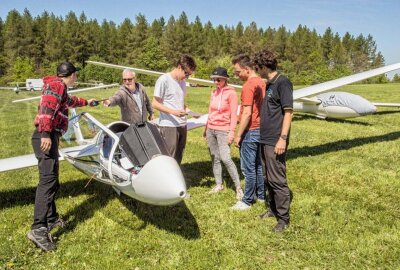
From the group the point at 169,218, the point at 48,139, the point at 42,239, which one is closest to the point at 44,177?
the point at 48,139

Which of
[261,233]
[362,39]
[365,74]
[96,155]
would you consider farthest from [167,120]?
[362,39]

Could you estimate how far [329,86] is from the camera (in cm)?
894

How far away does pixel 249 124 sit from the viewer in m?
5.31

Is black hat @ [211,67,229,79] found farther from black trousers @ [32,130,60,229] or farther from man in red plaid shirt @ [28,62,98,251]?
black trousers @ [32,130,60,229]

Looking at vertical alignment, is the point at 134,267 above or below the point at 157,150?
below

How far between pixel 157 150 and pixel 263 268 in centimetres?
186

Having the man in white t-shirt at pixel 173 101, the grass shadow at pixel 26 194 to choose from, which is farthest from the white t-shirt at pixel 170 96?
the grass shadow at pixel 26 194

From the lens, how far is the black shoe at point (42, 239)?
14.4ft

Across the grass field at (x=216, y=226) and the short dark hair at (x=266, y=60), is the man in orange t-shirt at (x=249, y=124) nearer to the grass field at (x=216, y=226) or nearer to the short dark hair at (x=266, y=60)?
the grass field at (x=216, y=226)

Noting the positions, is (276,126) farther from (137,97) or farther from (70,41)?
(70,41)

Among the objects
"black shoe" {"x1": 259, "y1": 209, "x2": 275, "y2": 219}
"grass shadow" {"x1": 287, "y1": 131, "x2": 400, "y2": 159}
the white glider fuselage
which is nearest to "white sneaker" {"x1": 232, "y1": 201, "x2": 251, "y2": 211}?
"black shoe" {"x1": 259, "y1": 209, "x2": 275, "y2": 219}

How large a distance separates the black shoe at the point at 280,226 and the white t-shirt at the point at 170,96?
2135mm

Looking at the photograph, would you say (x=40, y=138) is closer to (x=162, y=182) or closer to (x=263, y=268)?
(x=162, y=182)

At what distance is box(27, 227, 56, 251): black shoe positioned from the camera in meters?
4.40
